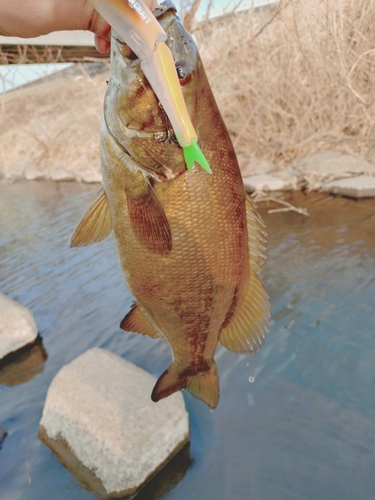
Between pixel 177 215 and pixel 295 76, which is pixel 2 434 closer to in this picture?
pixel 177 215

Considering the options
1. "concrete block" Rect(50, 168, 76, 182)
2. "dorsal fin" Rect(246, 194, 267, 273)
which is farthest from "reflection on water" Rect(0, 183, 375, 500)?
"concrete block" Rect(50, 168, 76, 182)

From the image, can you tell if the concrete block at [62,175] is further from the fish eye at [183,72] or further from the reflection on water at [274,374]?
the fish eye at [183,72]

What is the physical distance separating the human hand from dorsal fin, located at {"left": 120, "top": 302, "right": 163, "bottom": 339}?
1.18 meters

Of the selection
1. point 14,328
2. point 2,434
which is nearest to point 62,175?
point 14,328

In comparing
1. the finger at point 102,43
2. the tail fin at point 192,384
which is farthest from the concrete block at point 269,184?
the finger at point 102,43

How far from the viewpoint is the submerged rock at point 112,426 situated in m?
3.03

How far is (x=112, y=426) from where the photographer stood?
3148 millimetres

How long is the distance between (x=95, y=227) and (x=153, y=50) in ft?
2.60

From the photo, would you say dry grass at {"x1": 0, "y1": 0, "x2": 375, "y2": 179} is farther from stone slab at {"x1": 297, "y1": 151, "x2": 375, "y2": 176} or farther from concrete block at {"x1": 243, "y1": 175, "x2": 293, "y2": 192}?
concrete block at {"x1": 243, "y1": 175, "x2": 293, "y2": 192}

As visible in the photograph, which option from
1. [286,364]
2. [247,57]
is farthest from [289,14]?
[286,364]

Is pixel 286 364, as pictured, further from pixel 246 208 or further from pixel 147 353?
pixel 246 208

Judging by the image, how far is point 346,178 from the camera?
29.1ft

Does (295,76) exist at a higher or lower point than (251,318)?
higher

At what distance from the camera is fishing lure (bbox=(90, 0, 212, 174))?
40.9 inches
